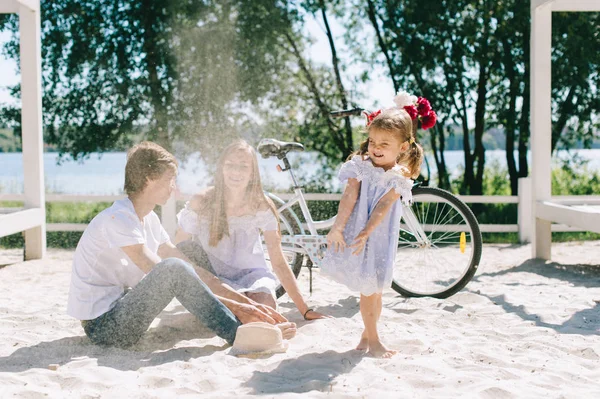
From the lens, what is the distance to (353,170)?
3211 mm

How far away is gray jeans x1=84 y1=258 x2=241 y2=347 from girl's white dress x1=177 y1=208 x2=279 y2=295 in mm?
596

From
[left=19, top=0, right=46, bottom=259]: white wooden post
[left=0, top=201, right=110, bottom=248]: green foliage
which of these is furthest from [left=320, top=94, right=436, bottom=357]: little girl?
[left=0, top=201, right=110, bottom=248]: green foliage

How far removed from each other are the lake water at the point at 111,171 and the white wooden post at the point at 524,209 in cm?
259

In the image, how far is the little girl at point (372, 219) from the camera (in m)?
3.11

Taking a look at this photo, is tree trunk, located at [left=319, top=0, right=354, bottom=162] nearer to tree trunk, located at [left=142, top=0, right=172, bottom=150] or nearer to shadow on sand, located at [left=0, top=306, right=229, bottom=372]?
tree trunk, located at [left=142, top=0, right=172, bottom=150]

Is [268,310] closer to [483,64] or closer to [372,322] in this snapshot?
[372,322]

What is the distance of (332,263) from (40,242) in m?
4.42

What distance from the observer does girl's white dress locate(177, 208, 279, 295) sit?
3.86 m

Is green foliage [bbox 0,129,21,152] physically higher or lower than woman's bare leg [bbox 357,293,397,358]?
higher

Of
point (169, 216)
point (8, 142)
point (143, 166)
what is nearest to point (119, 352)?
point (143, 166)

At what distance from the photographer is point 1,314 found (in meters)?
4.14

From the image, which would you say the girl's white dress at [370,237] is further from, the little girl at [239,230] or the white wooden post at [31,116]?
the white wooden post at [31,116]

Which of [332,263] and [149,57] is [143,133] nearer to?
[149,57]

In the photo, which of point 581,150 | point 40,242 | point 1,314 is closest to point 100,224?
point 1,314
